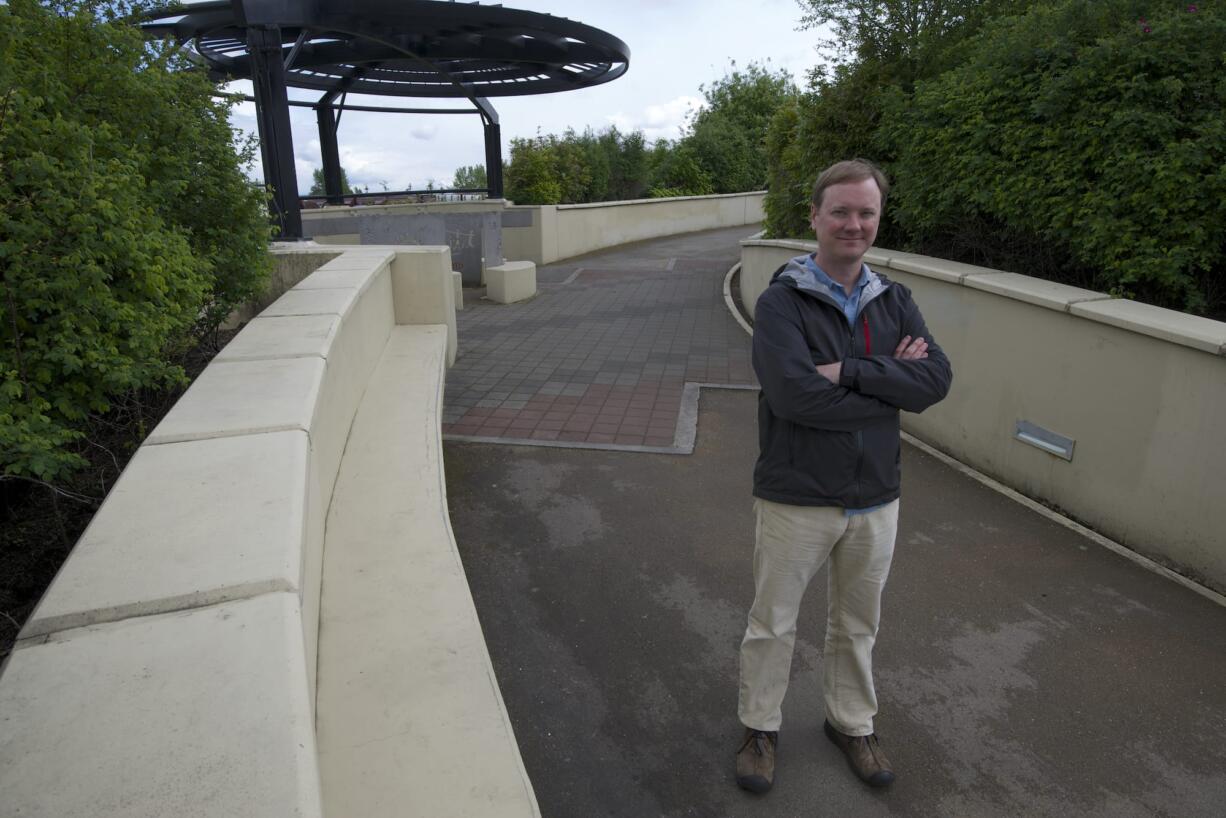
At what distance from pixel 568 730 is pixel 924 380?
1827 millimetres

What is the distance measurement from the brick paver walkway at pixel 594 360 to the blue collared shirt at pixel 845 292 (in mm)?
3401

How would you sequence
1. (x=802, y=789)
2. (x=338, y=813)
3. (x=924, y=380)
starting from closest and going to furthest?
(x=338, y=813)
(x=924, y=380)
(x=802, y=789)

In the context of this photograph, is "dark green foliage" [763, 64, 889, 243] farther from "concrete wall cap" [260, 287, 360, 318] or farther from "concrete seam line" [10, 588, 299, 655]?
"concrete seam line" [10, 588, 299, 655]

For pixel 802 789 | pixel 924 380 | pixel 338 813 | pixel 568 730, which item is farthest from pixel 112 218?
pixel 802 789

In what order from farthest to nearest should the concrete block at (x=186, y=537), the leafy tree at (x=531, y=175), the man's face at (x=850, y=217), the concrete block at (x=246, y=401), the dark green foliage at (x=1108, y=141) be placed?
the leafy tree at (x=531, y=175)
the dark green foliage at (x=1108, y=141)
the concrete block at (x=246, y=401)
the man's face at (x=850, y=217)
the concrete block at (x=186, y=537)

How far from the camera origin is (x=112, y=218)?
9.52ft

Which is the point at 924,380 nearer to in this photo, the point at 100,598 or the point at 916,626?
the point at 916,626

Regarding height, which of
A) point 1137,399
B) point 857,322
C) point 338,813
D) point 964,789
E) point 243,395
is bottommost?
point 964,789

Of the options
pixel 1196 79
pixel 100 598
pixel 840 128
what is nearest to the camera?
pixel 100 598

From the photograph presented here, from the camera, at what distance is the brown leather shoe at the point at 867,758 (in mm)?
2637

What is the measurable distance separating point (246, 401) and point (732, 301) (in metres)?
10.3

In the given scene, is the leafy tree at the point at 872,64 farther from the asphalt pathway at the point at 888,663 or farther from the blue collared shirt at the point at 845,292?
the blue collared shirt at the point at 845,292

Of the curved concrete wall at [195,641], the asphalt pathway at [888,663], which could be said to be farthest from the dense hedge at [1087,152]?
the curved concrete wall at [195,641]

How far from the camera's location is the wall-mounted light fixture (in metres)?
4.69
